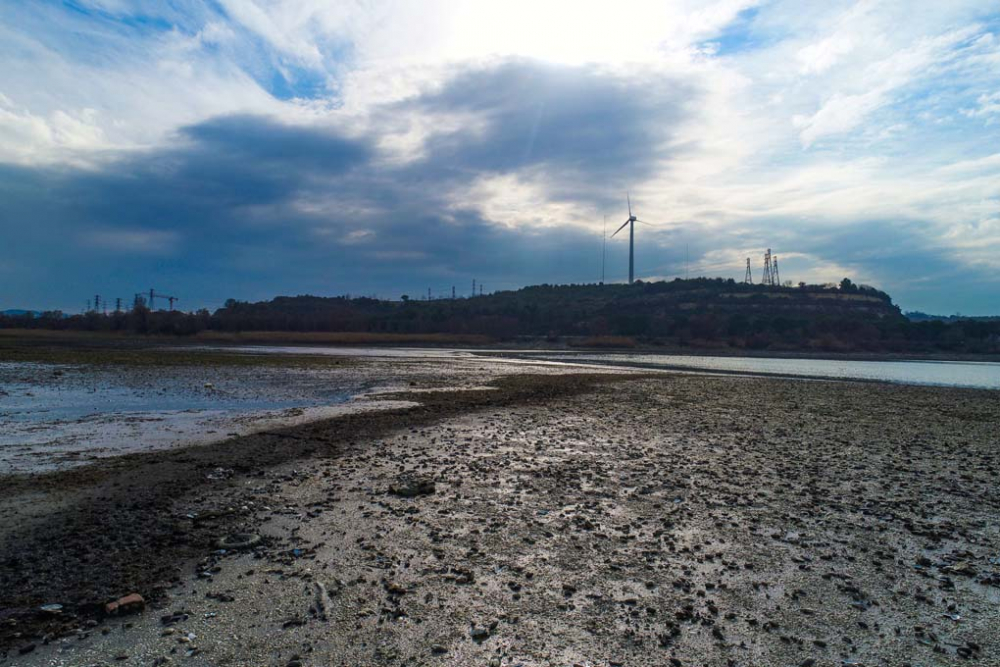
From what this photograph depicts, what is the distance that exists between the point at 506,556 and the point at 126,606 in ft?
13.1

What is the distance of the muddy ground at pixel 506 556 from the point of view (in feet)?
17.0

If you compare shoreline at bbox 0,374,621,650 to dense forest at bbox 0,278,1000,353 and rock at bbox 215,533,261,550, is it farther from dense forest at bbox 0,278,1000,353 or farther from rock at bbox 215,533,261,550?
dense forest at bbox 0,278,1000,353

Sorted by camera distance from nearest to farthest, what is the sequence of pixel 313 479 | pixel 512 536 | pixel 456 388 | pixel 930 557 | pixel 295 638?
1. pixel 295 638
2. pixel 930 557
3. pixel 512 536
4. pixel 313 479
5. pixel 456 388

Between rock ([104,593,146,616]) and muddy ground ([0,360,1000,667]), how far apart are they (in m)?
0.07

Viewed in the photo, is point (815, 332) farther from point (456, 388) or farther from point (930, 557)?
point (930, 557)

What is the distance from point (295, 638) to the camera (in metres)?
Answer: 5.18

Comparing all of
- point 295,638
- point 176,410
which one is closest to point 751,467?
point 295,638

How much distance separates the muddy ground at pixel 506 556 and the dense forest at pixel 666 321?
278ft

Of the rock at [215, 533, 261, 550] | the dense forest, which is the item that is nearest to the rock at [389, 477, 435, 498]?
the rock at [215, 533, 261, 550]

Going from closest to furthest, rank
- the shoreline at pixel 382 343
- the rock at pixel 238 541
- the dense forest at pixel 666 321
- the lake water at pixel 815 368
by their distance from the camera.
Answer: the rock at pixel 238 541 < the lake water at pixel 815 368 < the shoreline at pixel 382 343 < the dense forest at pixel 666 321

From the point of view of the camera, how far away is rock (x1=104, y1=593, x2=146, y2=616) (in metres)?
5.46

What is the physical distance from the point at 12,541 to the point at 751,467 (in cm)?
1237

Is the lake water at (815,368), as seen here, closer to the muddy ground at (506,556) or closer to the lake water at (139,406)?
the lake water at (139,406)

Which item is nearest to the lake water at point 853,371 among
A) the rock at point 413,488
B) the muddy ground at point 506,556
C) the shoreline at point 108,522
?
the muddy ground at point 506,556
